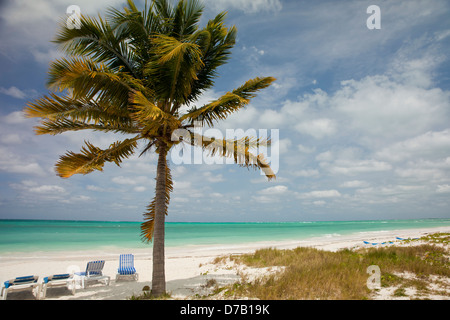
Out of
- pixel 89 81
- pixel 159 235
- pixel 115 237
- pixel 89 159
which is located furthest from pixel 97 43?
pixel 115 237

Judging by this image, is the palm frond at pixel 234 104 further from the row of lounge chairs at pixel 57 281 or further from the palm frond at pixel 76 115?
the row of lounge chairs at pixel 57 281

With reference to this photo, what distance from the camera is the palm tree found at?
6488mm

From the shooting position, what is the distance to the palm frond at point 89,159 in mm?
6711

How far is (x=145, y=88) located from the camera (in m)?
6.86

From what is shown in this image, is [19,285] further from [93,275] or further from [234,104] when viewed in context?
[234,104]

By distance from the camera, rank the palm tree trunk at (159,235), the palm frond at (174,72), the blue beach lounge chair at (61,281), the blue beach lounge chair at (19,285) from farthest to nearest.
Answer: the blue beach lounge chair at (61,281)
the blue beach lounge chair at (19,285)
the palm tree trunk at (159,235)
the palm frond at (174,72)

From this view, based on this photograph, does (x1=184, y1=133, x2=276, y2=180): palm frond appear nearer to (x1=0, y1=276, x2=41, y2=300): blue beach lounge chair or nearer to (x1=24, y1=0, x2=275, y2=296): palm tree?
→ (x1=24, y1=0, x2=275, y2=296): palm tree

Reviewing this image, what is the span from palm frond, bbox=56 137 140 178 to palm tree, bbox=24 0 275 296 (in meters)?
0.03

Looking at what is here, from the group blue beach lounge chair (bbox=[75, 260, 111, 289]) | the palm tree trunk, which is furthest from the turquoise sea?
the palm tree trunk

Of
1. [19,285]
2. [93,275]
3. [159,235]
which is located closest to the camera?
[159,235]

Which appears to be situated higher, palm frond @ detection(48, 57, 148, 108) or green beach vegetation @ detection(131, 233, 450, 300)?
palm frond @ detection(48, 57, 148, 108)

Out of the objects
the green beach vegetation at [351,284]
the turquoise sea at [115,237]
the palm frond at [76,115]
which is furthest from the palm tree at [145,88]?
the turquoise sea at [115,237]

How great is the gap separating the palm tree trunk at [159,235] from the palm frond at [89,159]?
1137 millimetres

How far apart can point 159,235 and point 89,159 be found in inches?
114
